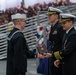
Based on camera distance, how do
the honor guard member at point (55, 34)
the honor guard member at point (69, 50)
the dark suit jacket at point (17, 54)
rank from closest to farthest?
the honor guard member at point (69, 50) → the dark suit jacket at point (17, 54) → the honor guard member at point (55, 34)

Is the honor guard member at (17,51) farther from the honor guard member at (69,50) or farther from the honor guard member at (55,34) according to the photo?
the honor guard member at (55,34)

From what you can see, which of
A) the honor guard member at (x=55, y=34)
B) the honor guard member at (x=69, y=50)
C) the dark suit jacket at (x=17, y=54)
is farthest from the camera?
the honor guard member at (x=55, y=34)

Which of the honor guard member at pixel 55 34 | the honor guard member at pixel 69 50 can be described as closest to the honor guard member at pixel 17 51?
the honor guard member at pixel 69 50

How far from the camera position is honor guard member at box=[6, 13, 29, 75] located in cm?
594

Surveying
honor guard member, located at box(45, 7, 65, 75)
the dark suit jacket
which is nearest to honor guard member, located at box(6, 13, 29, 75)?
the dark suit jacket

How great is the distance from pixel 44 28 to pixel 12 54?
410 cm

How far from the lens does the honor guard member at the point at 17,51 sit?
5938mm

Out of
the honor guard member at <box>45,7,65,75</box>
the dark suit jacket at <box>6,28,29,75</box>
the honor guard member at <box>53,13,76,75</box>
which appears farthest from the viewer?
the honor guard member at <box>45,7,65,75</box>

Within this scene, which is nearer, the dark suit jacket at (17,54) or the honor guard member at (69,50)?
the honor guard member at (69,50)

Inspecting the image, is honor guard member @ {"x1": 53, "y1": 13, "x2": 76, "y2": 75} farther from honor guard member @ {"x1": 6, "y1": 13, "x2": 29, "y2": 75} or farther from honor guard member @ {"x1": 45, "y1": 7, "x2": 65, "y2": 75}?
honor guard member @ {"x1": 45, "y1": 7, "x2": 65, "y2": 75}

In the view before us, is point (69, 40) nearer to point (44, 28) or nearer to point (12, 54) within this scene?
point (12, 54)

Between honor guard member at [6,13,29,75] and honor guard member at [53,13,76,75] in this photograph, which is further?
honor guard member at [6,13,29,75]

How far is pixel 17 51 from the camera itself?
591 centimetres

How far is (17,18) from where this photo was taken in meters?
6.16
